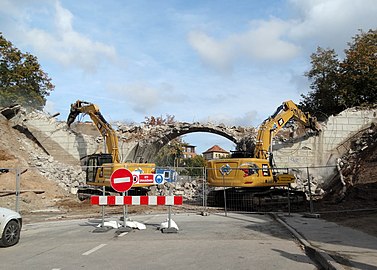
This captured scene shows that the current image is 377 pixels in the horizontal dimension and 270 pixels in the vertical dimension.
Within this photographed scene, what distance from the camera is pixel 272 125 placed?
22.2 metres

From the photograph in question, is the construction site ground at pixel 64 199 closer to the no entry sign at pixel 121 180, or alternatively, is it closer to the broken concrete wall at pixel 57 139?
the broken concrete wall at pixel 57 139

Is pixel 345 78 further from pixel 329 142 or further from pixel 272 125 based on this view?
pixel 272 125

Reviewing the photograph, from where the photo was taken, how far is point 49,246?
9211 mm

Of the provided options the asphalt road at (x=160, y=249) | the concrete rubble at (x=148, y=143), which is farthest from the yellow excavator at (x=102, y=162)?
the asphalt road at (x=160, y=249)

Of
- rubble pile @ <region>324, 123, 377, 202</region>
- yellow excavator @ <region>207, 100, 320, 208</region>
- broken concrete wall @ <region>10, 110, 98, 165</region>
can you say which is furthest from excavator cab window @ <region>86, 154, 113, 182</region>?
rubble pile @ <region>324, 123, 377, 202</region>

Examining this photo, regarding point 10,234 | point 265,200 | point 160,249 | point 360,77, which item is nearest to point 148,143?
point 265,200

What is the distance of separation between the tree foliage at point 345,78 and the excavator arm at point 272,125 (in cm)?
975

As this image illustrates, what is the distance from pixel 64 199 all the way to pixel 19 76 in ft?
59.3

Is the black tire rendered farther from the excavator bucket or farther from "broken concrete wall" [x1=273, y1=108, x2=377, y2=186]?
"broken concrete wall" [x1=273, y1=108, x2=377, y2=186]

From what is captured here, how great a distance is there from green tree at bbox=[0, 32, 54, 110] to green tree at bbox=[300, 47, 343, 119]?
79.2ft

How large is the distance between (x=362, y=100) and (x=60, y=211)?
25.9 meters

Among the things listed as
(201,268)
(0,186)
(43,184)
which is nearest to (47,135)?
(43,184)

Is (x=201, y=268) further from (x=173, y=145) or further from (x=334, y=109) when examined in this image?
(x=173, y=145)

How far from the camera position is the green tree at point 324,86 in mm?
35287
